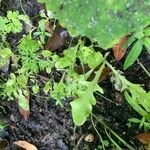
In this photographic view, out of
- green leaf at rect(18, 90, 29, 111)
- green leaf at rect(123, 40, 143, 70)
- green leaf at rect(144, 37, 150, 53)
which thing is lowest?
green leaf at rect(18, 90, 29, 111)

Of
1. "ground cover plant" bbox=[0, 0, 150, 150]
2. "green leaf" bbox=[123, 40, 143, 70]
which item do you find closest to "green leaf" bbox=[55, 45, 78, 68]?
"ground cover plant" bbox=[0, 0, 150, 150]

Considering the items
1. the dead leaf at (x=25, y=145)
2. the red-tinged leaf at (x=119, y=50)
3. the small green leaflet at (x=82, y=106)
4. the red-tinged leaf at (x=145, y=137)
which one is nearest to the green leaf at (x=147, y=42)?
the red-tinged leaf at (x=119, y=50)

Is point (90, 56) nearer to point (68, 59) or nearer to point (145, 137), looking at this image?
point (68, 59)

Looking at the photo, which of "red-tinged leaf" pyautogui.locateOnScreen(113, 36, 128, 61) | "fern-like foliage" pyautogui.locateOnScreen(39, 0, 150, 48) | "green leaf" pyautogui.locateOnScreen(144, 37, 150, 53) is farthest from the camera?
"red-tinged leaf" pyautogui.locateOnScreen(113, 36, 128, 61)

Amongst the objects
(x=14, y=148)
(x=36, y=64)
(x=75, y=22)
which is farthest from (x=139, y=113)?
(x=75, y=22)

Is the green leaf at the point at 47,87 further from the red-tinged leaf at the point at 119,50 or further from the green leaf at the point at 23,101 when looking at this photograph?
the red-tinged leaf at the point at 119,50

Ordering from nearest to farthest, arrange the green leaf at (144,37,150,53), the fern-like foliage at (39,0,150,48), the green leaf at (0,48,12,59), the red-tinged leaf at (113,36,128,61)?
the fern-like foliage at (39,0,150,48) → the green leaf at (144,37,150,53) → the red-tinged leaf at (113,36,128,61) → the green leaf at (0,48,12,59)

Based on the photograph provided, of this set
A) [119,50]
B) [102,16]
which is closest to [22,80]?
[119,50]

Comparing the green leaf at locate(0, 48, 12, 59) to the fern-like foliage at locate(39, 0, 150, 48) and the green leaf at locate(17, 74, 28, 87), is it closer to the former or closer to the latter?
the green leaf at locate(17, 74, 28, 87)
